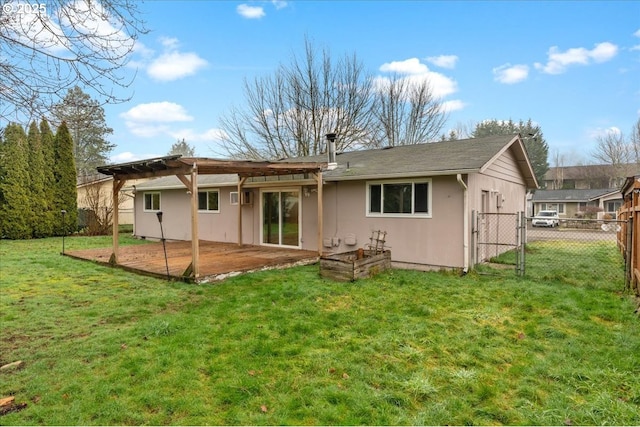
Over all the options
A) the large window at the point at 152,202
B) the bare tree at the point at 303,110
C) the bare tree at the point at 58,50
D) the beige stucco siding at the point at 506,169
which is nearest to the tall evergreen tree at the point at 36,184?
the large window at the point at 152,202

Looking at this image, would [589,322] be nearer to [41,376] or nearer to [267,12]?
[41,376]

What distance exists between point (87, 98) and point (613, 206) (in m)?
39.6

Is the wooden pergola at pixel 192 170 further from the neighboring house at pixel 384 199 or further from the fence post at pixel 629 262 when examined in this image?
the fence post at pixel 629 262

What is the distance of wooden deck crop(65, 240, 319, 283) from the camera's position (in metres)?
7.61

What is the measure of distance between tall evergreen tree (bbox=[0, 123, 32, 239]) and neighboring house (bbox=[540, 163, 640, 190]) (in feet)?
164

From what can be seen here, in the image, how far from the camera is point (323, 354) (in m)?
3.65

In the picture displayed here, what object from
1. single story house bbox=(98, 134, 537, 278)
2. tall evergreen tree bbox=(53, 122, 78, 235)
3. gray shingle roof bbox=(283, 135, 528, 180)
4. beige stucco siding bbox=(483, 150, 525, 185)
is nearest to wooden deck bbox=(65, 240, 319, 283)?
single story house bbox=(98, 134, 537, 278)

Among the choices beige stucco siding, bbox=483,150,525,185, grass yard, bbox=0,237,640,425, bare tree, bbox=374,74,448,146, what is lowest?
grass yard, bbox=0,237,640,425

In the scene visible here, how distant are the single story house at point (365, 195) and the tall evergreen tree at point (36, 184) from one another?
27.6 feet

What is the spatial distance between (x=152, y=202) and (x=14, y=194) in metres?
Result: 5.77

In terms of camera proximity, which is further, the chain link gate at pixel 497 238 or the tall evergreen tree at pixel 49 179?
the tall evergreen tree at pixel 49 179

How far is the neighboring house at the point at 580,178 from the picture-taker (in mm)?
42581

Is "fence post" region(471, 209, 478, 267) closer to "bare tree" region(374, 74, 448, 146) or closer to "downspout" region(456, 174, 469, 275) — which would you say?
"downspout" region(456, 174, 469, 275)

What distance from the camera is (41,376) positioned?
127 inches
